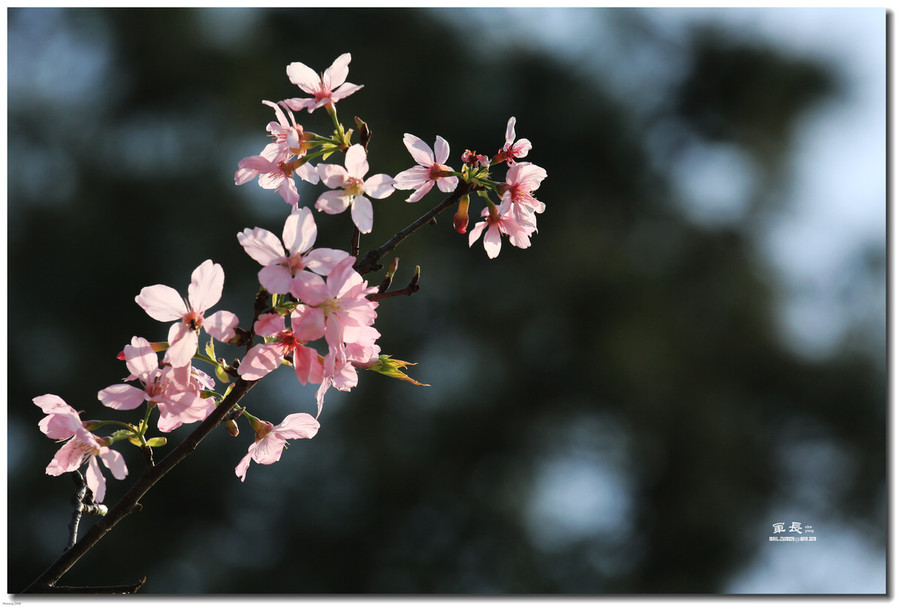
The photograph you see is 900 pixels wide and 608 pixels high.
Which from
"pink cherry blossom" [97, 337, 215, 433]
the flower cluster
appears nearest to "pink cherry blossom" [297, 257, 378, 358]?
the flower cluster

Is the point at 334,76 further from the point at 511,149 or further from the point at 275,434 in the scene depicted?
the point at 275,434

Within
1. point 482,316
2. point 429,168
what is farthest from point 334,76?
point 482,316

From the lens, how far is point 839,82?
6.38m

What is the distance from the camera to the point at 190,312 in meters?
0.62

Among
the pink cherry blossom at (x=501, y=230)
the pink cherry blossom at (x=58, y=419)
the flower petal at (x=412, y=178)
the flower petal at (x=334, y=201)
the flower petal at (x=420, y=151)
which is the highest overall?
the flower petal at (x=420, y=151)

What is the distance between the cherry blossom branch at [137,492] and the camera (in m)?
0.58

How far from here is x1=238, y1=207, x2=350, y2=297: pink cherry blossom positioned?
0.59 m

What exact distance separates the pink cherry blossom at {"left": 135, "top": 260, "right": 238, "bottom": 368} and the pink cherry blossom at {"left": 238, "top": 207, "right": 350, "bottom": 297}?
0.03 meters

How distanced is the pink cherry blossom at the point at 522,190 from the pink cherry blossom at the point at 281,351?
0.73 feet

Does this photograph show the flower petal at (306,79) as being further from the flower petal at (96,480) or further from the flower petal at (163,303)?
the flower petal at (96,480)

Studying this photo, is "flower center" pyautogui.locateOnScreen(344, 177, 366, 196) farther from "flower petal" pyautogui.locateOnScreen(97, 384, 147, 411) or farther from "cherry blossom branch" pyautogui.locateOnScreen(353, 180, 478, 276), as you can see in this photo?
"flower petal" pyautogui.locateOnScreen(97, 384, 147, 411)

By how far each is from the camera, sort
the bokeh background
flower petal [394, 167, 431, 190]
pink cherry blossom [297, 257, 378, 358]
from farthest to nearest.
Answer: the bokeh background
flower petal [394, 167, 431, 190]
pink cherry blossom [297, 257, 378, 358]

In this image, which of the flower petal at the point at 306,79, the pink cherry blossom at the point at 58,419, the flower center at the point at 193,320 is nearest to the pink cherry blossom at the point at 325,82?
the flower petal at the point at 306,79

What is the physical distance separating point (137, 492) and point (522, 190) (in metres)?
0.39
